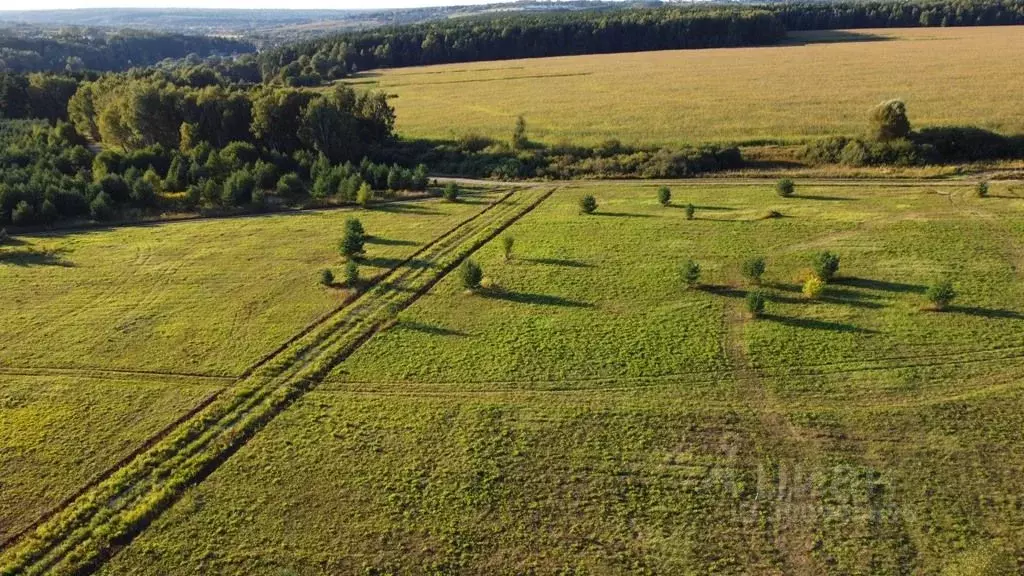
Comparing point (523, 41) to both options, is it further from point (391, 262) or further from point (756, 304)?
point (756, 304)

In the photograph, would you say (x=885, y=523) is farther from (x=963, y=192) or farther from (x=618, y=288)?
(x=963, y=192)

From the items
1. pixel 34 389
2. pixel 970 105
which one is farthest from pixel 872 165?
pixel 34 389

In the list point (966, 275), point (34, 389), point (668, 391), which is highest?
point (966, 275)

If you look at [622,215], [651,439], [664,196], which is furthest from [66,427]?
[664,196]

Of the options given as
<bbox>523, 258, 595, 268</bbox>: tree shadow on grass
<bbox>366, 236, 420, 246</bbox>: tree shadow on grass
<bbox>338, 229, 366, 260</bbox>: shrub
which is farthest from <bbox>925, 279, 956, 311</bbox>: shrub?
<bbox>338, 229, 366, 260</bbox>: shrub

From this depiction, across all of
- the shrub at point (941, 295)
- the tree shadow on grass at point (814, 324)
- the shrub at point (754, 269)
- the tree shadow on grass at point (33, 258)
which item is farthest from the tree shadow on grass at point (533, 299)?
the tree shadow on grass at point (33, 258)
